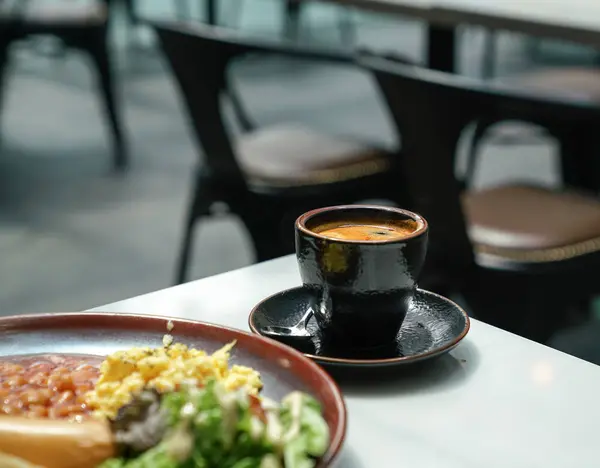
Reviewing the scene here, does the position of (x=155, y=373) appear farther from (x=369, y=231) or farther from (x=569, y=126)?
(x=569, y=126)

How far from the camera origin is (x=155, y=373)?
0.58 m

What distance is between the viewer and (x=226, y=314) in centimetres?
80

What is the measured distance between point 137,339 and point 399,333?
0.20 m

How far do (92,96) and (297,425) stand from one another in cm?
513

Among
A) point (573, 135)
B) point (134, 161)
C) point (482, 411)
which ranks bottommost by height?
point (134, 161)

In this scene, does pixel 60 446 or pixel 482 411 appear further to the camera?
pixel 482 411

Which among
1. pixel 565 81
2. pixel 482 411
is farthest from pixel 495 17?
pixel 482 411

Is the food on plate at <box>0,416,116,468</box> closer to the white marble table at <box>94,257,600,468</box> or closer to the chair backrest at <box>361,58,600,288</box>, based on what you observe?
the white marble table at <box>94,257,600,468</box>

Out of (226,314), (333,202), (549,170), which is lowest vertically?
(549,170)

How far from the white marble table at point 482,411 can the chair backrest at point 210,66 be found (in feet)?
3.76

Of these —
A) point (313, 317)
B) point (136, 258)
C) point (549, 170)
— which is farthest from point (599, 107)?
point (549, 170)

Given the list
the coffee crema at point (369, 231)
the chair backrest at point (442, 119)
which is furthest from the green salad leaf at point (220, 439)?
the chair backrest at point (442, 119)

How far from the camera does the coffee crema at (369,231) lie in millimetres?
719

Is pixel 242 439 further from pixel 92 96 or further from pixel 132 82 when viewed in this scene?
pixel 132 82
